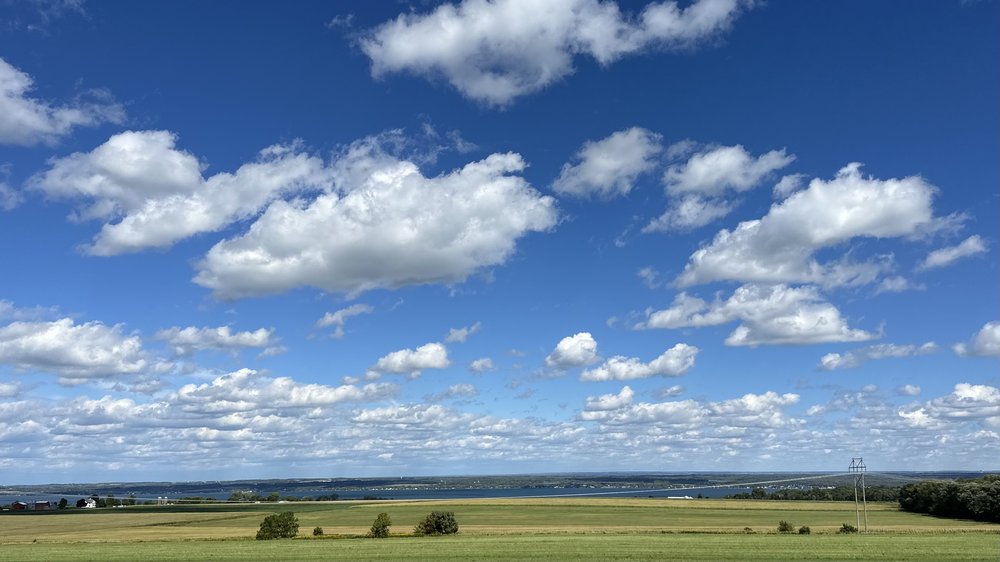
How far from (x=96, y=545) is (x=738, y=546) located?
6784 cm

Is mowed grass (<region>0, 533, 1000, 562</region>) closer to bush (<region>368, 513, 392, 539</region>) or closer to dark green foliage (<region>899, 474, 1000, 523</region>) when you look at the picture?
bush (<region>368, 513, 392, 539</region>)

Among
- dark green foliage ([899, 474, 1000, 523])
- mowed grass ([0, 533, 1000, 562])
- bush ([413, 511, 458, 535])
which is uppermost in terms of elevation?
mowed grass ([0, 533, 1000, 562])

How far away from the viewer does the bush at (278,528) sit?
93.9 meters

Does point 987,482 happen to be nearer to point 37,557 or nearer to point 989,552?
point 989,552

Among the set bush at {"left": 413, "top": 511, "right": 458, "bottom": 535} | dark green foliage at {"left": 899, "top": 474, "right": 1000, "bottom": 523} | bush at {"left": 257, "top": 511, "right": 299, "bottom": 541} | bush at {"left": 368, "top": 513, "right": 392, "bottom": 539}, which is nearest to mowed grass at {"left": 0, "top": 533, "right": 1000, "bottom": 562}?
bush at {"left": 257, "top": 511, "right": 299, "bottom": 541}

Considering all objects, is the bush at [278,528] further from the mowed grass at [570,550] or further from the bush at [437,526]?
the bush at [437,526]

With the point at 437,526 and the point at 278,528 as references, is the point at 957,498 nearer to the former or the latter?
the point at 437,526

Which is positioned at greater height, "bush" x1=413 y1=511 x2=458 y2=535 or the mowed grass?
the mowed grass

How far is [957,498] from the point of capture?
132500mm

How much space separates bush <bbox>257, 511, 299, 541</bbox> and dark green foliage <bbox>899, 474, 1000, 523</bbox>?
106 m

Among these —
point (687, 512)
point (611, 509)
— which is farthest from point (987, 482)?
point (611, 509)

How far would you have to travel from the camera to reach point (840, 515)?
146875 millimetres

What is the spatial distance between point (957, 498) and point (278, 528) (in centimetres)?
11440

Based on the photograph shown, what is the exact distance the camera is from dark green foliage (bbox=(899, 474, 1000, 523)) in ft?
397
